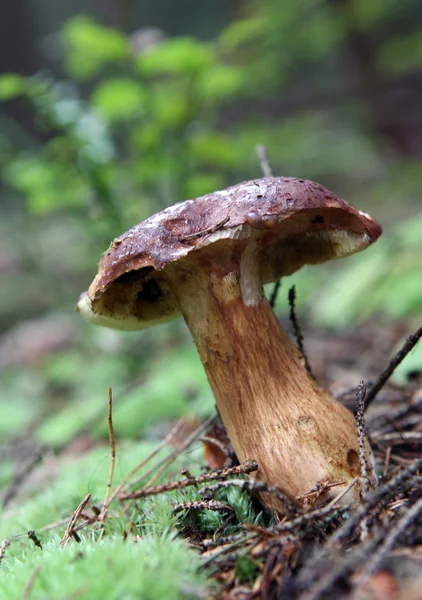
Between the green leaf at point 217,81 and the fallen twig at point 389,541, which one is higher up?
the green leaf at point 217,81

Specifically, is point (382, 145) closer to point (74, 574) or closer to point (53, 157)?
point (53, 157)

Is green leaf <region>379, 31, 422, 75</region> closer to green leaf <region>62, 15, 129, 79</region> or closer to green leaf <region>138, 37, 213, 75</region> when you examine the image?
green leaf <region>138, 37, 213, 75</region>

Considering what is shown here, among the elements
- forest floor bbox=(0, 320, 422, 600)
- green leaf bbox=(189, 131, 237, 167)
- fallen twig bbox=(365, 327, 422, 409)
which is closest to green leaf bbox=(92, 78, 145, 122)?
green leaf bbox=(189, 131, 237, 167)

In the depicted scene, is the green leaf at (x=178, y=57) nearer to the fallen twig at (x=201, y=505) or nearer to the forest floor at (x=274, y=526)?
the forest floor at (x=274, y=526)

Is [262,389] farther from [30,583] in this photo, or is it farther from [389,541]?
[30,583]

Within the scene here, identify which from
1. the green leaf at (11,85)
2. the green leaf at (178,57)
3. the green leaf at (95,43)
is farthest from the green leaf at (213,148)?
the green leaf at (11,85)

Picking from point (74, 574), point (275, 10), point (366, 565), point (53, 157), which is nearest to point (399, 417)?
point (366, 565)

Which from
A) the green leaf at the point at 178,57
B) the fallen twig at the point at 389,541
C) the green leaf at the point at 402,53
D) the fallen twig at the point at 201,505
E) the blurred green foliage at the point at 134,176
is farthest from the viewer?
the green leaf at the point at 402,53
